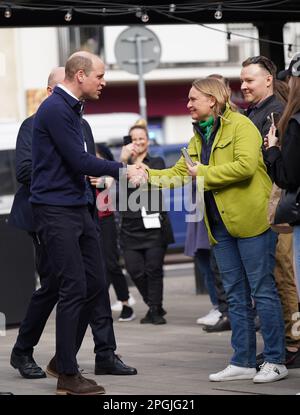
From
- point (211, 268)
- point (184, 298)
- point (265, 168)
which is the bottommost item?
point (184, 298)

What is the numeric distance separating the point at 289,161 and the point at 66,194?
1490 mm

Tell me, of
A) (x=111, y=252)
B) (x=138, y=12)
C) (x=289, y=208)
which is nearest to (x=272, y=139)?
(x=289, y=208)

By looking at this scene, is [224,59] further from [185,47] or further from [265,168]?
[265,168]

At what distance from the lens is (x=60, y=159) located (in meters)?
7.63

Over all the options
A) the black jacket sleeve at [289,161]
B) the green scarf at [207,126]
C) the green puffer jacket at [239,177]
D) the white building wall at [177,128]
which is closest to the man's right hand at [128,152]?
the green scarf at [207,126]

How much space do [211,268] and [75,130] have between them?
4.26 metres

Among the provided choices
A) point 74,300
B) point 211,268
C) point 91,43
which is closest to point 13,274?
point 211,268

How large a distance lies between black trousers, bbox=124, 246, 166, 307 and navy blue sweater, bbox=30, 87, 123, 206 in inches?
177

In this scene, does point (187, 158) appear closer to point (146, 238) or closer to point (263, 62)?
point (263, 62)

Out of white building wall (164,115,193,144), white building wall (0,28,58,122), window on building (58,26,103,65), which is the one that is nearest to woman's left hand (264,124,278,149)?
white building wall (0,28,58,122)

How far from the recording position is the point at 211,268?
459 inches

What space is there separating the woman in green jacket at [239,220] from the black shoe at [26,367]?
1.25m

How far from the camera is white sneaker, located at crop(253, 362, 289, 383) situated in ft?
26.0

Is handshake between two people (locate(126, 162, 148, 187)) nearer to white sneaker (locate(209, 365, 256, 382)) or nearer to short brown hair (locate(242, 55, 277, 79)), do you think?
short brown hair (locate(242, 55, 277, 79))
